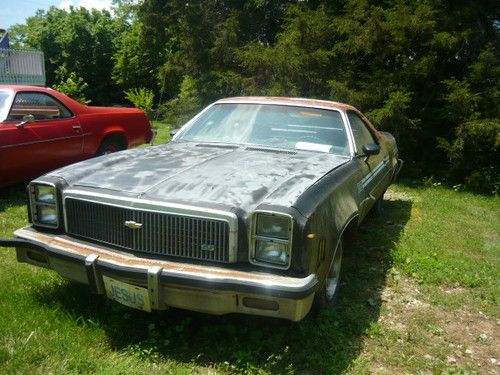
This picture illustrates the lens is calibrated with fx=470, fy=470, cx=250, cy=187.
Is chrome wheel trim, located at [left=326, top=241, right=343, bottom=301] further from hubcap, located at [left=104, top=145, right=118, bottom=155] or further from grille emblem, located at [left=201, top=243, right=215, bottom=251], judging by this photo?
hubcap, located at [left=104, top=145, right=118, bottom=155]

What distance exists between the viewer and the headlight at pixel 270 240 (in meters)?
2.57

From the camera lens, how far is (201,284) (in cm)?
253

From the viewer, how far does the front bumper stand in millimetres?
2480

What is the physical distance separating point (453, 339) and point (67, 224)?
8.85 feet

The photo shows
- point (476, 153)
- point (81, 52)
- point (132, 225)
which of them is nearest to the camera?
point (132, 225)

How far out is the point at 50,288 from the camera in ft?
11.5

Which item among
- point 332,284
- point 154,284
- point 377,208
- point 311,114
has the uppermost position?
point 311,114

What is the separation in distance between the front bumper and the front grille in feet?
0.25

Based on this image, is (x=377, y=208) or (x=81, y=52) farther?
(x=81, y=52)

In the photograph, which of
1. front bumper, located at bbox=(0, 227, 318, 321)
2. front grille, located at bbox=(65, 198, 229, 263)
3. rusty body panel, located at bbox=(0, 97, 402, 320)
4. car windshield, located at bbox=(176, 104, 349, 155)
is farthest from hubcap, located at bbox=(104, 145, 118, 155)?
front bumper, located at bbox=(0, 227, 318, 321)

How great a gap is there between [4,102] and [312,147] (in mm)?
4120

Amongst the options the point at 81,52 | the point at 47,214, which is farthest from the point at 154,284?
the point at 81,52

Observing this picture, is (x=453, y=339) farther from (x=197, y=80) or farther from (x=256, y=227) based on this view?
(x=197, y=80)

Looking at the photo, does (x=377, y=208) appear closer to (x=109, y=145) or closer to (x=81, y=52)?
(x=109, y=145)
